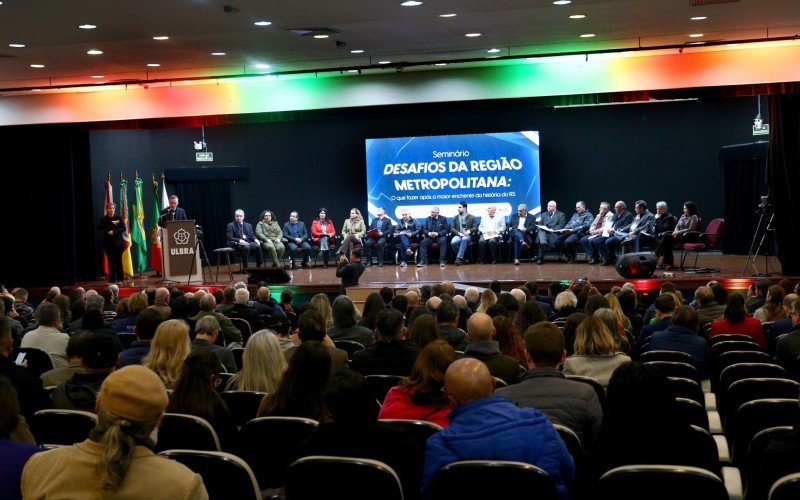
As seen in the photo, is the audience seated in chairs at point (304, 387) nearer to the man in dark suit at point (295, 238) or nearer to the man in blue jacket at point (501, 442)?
the man in blue jacket at point (501, 442)

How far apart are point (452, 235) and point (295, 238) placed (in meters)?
2.83

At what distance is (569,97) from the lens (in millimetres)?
13352

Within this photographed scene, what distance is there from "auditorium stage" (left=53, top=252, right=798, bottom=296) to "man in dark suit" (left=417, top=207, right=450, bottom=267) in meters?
0.30

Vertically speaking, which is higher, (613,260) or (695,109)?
(695,109)

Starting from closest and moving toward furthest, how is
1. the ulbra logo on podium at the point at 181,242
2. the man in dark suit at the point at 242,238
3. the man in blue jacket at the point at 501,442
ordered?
the man in blue jacket at the point at 501,442 → the ulbra logo on podium at the point at 181,242 → the man in dark suit at the point at 242,238

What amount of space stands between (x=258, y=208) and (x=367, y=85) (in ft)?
19.6

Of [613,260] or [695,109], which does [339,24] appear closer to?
[613,260]

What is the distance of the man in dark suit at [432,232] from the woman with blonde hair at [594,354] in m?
11.4

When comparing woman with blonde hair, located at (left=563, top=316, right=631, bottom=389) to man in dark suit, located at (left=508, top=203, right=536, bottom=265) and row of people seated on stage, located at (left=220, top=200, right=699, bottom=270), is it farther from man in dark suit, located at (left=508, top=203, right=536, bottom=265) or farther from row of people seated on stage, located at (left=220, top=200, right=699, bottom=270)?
man in dark suit, located at (left=508, top=203, right=536, bottom=265)

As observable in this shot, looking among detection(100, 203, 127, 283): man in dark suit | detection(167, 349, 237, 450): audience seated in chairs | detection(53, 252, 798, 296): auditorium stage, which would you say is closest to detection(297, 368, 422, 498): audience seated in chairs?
detection(167, 349, 237, 450): audience seated in chairs

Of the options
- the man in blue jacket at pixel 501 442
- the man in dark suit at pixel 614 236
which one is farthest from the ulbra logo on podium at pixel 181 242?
the man in blue jacket at pixel 501 442

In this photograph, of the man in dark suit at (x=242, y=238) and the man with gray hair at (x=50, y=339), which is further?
the man in dark suit at (x=242, y=238)

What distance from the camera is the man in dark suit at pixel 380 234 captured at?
54.4 ft

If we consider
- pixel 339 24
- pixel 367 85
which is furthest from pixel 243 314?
pixel 367 85
